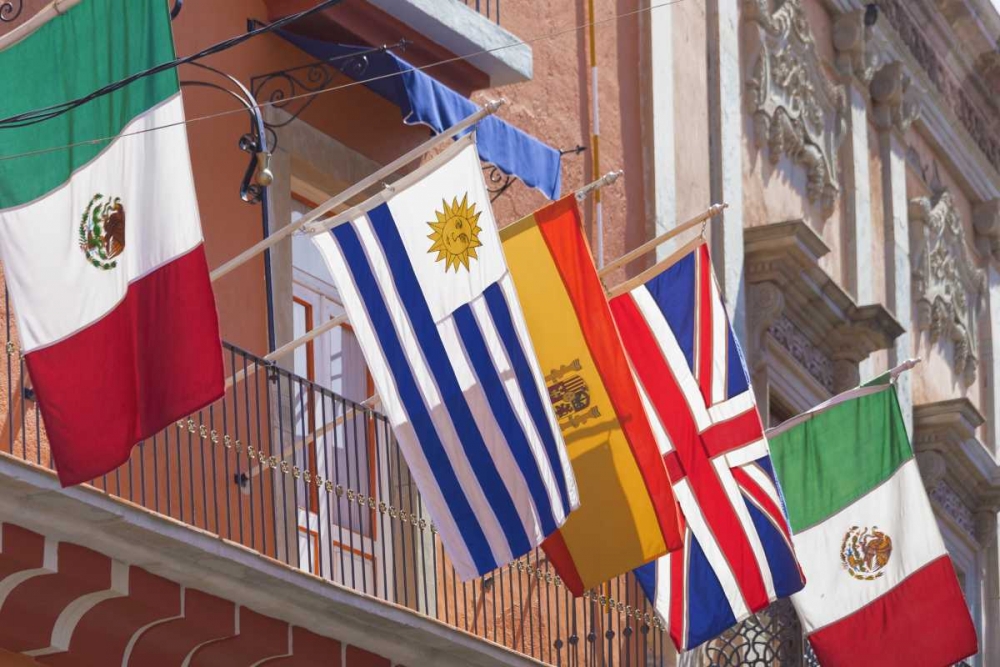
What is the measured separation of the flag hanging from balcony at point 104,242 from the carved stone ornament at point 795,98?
9.17 m

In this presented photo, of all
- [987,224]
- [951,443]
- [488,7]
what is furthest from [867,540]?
[987,224]

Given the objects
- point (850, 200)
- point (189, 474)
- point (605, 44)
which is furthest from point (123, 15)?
point (850, 200)

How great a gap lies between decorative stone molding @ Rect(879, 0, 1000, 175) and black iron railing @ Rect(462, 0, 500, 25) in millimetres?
7139

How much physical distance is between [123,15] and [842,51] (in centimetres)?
1134

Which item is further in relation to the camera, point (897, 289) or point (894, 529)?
point (897, 289)

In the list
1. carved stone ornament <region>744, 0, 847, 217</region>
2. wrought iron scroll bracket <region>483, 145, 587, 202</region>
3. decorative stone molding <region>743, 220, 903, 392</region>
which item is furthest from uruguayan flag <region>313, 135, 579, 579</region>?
carved stone ornament <region>744, 0, 847, 217</region>

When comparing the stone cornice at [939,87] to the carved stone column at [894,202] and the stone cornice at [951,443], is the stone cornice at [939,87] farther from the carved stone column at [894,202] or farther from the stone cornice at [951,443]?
the stone cornice at [951,443]

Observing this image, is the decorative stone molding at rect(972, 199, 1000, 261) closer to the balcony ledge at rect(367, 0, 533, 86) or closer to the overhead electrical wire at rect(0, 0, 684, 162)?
the overhead electrical wire at rect(0, 0, 684, 162)

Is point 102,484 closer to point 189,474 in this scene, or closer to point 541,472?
point 189,474

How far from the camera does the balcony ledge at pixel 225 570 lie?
436 inches

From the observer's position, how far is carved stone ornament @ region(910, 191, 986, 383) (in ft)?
74.9

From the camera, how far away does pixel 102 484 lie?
12.0m

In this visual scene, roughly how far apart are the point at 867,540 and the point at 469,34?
3913 mm

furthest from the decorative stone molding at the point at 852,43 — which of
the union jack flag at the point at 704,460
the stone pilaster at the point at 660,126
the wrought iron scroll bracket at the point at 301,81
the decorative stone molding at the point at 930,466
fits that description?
the wrought iron scroll bracket at the point at 301,81
